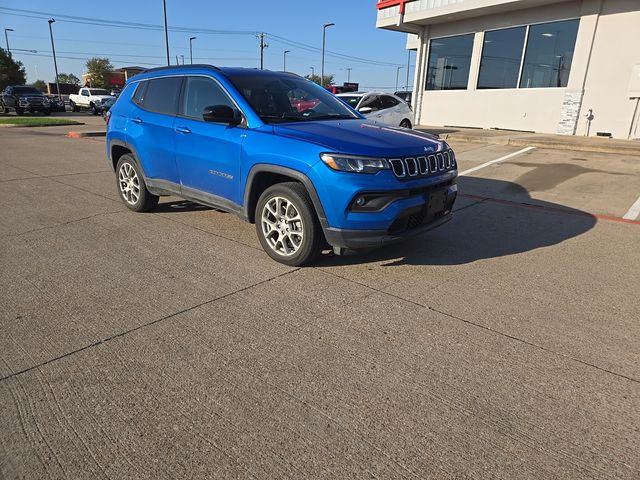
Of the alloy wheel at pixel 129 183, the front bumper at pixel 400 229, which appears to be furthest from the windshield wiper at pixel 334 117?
the alloy wheel at pixel 129 183

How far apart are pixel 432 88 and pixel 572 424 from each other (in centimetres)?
1904

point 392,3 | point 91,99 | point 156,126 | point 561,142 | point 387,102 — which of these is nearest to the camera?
point 156,126

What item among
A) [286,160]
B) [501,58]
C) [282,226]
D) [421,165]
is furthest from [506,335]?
[501,58]

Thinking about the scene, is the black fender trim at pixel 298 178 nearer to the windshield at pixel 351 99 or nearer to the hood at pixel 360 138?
the hood at pixel 360 138

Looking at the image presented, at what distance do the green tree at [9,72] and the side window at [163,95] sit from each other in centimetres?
6109

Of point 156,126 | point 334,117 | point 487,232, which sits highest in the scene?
point 334,117

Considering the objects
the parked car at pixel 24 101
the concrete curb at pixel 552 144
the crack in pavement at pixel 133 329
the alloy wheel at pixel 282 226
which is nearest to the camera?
the crack in pavement at pixel 133 329

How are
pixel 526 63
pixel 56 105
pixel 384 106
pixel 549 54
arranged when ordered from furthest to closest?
pixel 56 105, pixel 526 63, pixel 549 54, pixel 384 106

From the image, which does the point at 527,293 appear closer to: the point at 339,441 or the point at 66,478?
the point at 339,441

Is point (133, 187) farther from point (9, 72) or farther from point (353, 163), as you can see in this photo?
point (9, 72)

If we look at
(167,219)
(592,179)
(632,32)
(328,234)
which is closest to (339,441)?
(328,234)

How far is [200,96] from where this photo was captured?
493 centimetres

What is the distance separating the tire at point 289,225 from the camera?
13.2 feet

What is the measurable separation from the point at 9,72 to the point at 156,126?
6323cm
